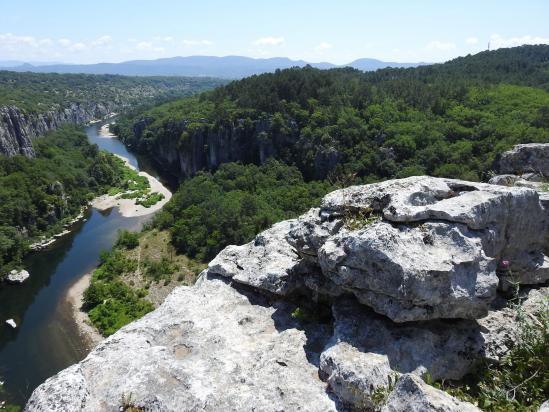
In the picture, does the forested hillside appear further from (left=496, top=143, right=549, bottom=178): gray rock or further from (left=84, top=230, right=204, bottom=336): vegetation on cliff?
(left=496, top=143, right=549, bottom=178): gray rock

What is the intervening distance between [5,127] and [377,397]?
104602 mm

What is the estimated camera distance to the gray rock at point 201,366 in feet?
31.2

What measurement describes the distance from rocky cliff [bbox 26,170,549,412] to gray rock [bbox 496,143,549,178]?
839cm

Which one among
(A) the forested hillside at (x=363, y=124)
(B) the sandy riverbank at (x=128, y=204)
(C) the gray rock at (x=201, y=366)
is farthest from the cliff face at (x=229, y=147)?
(C) the gray rock at (x=201, y=366)

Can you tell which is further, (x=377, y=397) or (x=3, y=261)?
(x=3, y=261)

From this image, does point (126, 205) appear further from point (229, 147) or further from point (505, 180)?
point (505, 180)

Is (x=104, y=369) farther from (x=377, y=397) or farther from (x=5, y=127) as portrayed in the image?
(x=5, y=127)

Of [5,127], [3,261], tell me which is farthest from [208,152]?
[3,261]

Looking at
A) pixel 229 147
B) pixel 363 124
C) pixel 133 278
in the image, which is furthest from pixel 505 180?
pixel 229 147

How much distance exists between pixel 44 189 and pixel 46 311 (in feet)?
117

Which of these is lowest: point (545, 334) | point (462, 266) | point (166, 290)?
point (166, 290)

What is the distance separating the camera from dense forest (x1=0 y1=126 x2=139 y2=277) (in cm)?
5851

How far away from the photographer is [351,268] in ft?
35.8

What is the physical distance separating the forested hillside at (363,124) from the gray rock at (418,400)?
45951 mm
